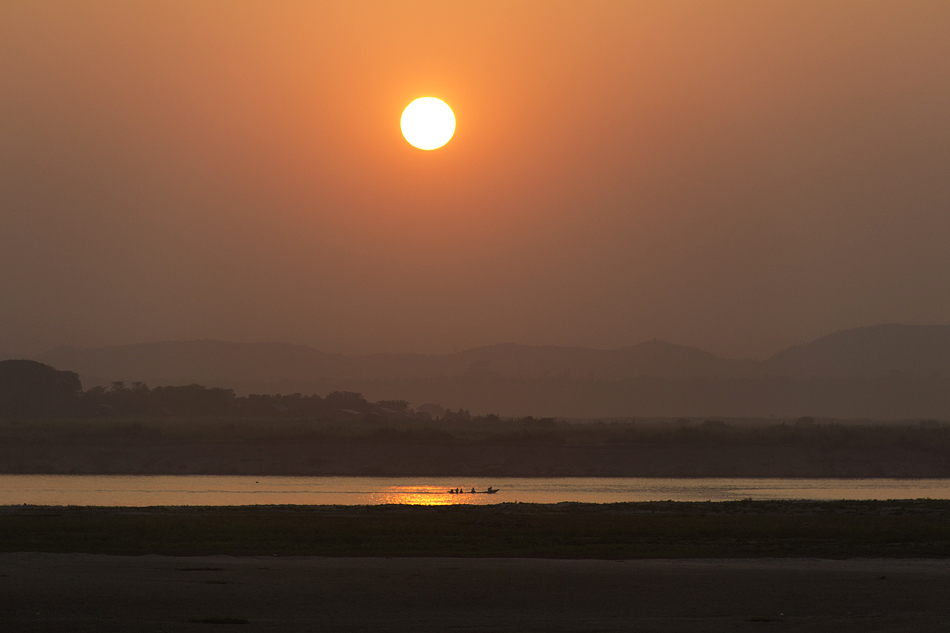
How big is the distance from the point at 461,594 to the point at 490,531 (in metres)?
13.7

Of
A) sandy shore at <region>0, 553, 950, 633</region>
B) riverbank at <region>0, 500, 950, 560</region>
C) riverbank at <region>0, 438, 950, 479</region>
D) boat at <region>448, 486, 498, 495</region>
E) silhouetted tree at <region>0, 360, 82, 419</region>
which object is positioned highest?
silhouetted tree at <region>0, 360, 82, 419</region>

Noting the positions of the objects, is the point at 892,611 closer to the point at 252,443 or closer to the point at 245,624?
the point at 245,624

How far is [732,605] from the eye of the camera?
20297mm

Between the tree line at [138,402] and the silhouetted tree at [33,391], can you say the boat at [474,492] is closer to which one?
the tree line at [138,402]

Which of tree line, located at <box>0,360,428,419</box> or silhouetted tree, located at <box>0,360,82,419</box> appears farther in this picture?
tree line, located at <box>0,360,428,419</box>

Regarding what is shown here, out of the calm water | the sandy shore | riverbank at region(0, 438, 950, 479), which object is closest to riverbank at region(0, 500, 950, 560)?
the sandy shore

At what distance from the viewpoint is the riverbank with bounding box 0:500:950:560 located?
29.6m

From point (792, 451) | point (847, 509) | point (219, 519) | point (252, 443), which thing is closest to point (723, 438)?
point (792, 451)

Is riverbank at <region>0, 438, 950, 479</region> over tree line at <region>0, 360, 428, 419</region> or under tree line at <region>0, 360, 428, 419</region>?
under

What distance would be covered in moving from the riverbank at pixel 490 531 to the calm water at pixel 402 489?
11.6 m

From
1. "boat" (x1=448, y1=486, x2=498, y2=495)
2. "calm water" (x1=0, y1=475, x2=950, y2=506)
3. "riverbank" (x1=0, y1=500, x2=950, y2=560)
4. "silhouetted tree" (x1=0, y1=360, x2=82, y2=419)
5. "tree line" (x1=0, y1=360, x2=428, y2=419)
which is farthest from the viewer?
"tree line" (x1=0, y1=360, x2=428, y2=419)

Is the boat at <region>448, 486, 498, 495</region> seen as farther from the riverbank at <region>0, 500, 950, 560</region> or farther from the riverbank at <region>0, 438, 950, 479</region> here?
the riverbank at <region>0, 438, 950, 479</region>

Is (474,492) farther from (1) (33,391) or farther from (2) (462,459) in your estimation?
(1) (33,391)

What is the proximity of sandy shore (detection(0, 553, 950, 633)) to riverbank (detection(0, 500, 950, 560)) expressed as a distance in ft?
7.73
